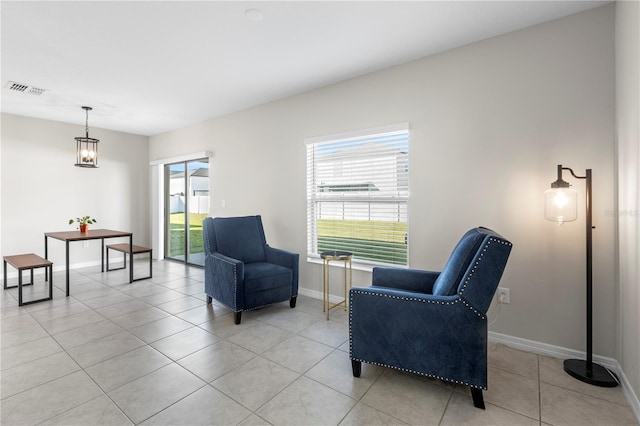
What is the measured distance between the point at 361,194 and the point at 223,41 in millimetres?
2005

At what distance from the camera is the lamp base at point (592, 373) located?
2.03 m

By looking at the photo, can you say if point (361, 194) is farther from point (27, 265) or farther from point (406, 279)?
point (27, 265)

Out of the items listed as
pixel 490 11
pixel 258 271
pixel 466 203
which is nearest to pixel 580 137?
pixel 466 203

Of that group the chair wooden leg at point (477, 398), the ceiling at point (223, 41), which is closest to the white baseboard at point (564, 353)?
the chair wooden leg at point (477, 398)

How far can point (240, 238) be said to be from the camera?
146 inches

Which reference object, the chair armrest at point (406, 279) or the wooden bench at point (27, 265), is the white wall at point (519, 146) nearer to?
the chair armrest at point (406, 279)

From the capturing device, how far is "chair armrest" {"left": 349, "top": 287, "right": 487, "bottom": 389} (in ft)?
5.82

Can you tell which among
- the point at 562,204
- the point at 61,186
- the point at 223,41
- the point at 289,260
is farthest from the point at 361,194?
the point at 61,186

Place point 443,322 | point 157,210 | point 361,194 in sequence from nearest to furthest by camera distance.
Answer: point 443,322 < point 361,194 < point 157,210

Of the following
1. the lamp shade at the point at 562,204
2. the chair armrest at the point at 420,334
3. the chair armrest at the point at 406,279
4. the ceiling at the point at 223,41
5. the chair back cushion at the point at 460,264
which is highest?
the ceiling at the point at 223,41

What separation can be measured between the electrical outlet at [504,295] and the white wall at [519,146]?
0.12 ft

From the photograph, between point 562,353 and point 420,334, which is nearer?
point 420,334

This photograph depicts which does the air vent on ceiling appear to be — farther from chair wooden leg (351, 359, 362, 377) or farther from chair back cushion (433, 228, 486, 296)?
chair back cushion (433, 228, 486, 296)

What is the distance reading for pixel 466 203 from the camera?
280 centimetres
